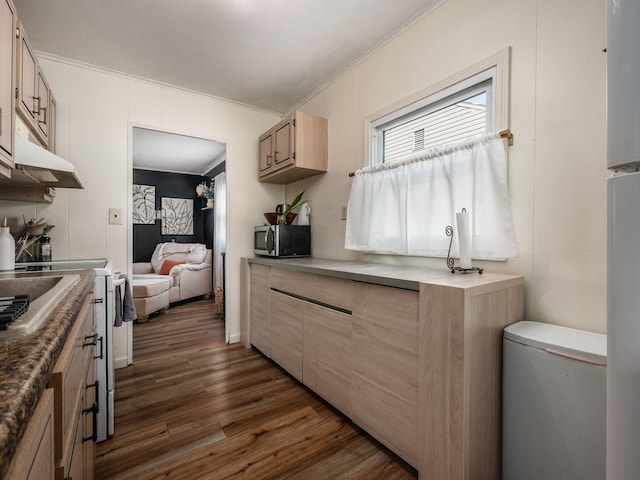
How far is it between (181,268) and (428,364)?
4563mm

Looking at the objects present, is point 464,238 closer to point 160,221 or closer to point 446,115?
point 446,115

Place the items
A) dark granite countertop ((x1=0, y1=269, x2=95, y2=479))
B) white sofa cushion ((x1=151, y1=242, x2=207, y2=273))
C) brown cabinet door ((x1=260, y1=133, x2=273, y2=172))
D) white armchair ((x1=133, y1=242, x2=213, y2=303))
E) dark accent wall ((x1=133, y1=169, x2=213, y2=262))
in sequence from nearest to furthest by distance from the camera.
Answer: dark granite countertop ((x1=0, y1=269, x2=95, y2=479)) < brown cabinet door ((x1=260, y1=133, x2=273, y2=172)) < white armchair ((x1=133, y1=242, x2=213, y2=303)) < white sofa cushion ((x1=151, y1=242, x2=207, y2=273)) < dark accent wall ((x1=133, y1=169, x2=213, y2=262))

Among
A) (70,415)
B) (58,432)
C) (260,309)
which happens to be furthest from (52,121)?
(58,432)

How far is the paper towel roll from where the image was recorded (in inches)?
61.5

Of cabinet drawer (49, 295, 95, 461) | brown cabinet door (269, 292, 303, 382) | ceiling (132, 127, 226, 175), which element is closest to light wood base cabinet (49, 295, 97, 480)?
cabinet drawer (49, 295, 95, 461)

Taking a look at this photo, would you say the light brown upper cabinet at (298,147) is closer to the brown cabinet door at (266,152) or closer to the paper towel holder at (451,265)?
the brown cabinet door at (266,152)

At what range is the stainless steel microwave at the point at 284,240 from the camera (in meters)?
2.85

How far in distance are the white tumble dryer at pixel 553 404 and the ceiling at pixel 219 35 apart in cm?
201

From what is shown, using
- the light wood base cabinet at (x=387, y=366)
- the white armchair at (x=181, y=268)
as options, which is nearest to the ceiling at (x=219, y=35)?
the light wood base cabinet at (x=387, y=366)

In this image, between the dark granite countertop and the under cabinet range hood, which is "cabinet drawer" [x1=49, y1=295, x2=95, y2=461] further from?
the under cabinet range hood

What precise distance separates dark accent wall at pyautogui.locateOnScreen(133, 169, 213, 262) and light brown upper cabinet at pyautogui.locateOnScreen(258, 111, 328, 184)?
3597 mm

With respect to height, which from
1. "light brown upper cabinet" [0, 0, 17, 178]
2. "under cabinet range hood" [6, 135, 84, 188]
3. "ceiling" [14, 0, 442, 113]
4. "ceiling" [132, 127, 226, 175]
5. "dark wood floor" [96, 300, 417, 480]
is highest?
"ceiling" [14, 0, 442, 113]

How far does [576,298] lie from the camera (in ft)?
4.43

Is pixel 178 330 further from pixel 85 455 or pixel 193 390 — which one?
pixel 85 455
